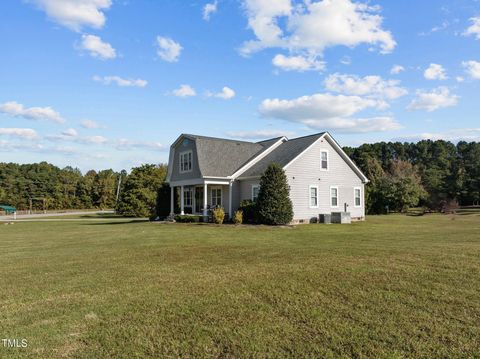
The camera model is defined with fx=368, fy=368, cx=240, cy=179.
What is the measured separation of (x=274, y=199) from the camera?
21.6 m

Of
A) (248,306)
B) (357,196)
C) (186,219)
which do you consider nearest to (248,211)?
(186,219)

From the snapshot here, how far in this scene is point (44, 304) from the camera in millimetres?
5777

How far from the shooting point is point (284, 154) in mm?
26094

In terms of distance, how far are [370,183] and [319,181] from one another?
19.8 metres

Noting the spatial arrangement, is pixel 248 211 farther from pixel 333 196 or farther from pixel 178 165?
pixel 178 165

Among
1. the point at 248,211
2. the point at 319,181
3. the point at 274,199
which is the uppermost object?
the point at 319,181

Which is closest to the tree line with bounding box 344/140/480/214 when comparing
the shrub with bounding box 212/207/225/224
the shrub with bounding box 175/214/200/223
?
the shrub with bounding box 212/207/225/224

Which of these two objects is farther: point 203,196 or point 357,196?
point 357,196

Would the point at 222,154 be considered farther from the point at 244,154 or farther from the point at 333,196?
the point at 333,196

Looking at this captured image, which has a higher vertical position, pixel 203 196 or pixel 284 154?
pixel 284 154

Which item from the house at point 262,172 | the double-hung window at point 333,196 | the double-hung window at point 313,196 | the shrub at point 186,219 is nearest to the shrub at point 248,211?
the house at point 262,172

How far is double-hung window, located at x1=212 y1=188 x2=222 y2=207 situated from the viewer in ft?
90.2

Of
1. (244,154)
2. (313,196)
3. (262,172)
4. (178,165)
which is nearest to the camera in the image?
(262,172)

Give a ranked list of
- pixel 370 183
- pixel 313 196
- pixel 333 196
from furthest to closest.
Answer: pixel 370 183, pixel 333 196, pixel 313 196
